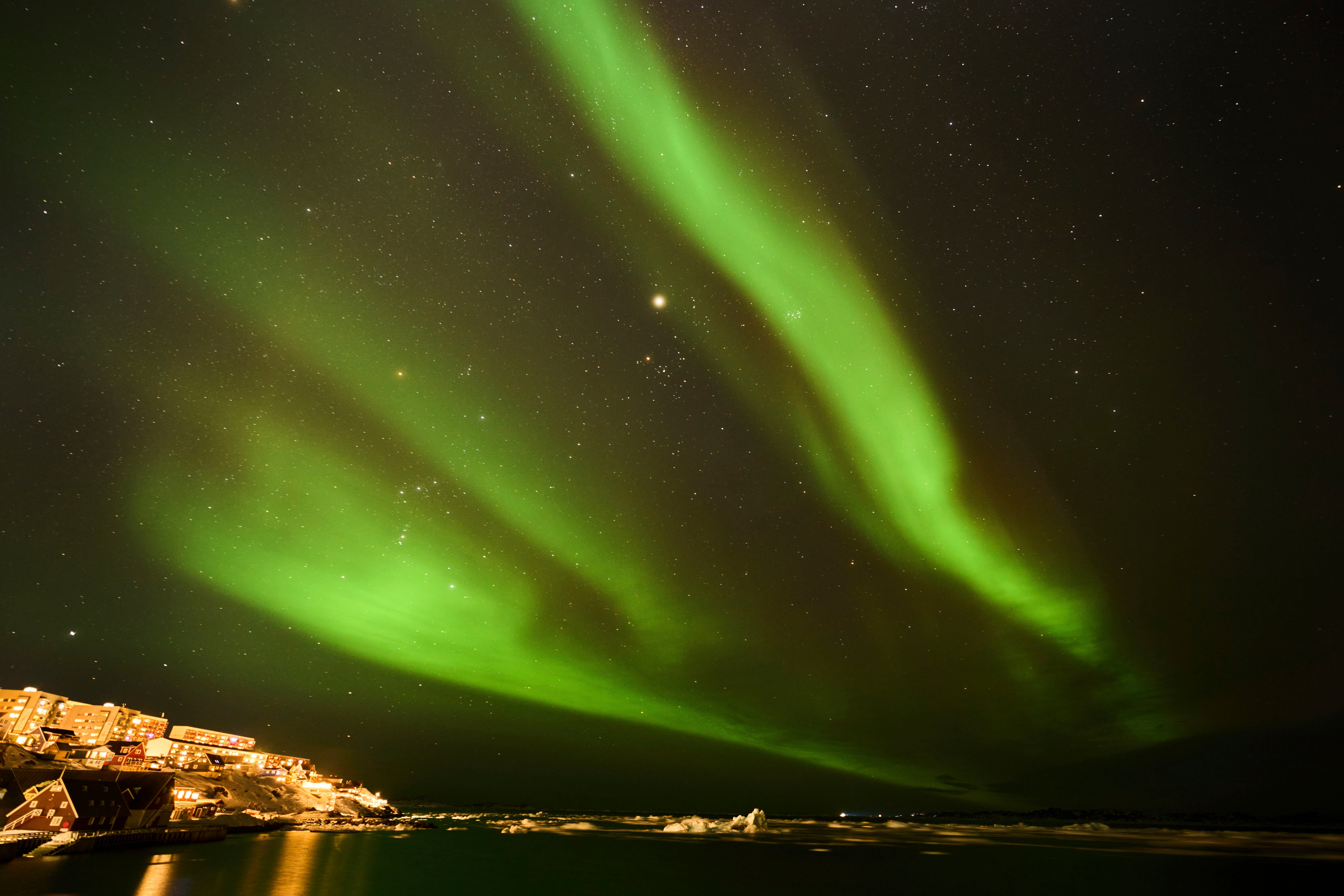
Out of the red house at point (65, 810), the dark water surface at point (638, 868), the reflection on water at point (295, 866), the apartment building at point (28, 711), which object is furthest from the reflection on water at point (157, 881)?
the apartment building at point (28, 711)

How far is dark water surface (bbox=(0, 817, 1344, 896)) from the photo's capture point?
117 ft

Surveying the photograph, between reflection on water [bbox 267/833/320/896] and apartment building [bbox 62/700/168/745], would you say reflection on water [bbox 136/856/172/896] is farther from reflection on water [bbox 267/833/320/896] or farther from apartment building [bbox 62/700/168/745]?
apartment building [bbox 62/700/168/745]

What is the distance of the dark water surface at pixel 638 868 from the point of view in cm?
3553

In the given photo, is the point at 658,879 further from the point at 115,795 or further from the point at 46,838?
the point at 115,795

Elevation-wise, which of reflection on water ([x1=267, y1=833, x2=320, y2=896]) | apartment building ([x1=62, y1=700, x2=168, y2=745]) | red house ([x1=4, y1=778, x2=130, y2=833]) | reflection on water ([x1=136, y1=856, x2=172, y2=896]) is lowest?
reflection on water ([x1=267, y1=833, x2=320, y2=896])

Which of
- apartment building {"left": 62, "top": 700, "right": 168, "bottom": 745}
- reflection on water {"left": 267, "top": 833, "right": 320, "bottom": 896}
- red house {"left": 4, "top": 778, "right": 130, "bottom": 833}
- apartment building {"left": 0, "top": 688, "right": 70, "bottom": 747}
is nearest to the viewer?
reflection on water {"left": 267, "top": 833, "right": 320, "bottom": 896}

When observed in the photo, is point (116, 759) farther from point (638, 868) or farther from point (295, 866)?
point (638, 868)

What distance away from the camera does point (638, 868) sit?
49.4 metres

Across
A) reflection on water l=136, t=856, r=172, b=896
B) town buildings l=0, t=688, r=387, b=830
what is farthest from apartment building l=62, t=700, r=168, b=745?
reflection on water l=136, t=856, r=172, b=896

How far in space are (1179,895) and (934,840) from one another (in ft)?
203

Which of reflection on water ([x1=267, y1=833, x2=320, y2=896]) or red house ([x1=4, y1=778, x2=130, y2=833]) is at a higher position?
red house ([x1=4, y1=778, x2=130, y2=833])

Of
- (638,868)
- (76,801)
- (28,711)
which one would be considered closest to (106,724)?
(28,711)

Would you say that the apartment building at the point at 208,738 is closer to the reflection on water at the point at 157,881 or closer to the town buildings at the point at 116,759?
the town buildings at the point at 116,759

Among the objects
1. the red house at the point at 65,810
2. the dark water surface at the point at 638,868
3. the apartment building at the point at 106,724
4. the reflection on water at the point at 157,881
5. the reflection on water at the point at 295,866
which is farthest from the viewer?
the apartment building at the point at 106,724
